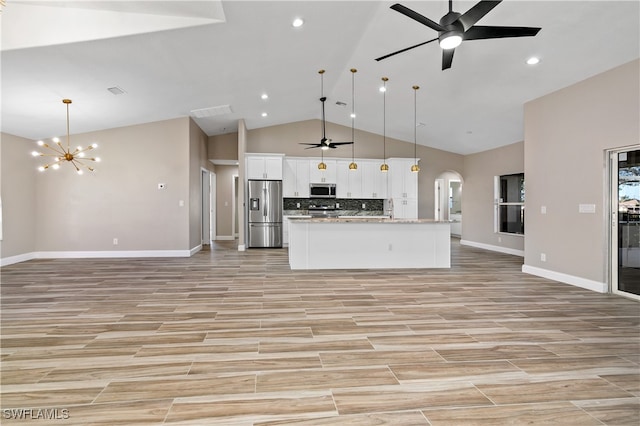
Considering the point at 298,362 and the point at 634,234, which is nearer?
the point at 298,362

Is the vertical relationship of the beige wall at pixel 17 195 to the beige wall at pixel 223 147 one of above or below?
below

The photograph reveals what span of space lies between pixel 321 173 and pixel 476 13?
6.94 metres

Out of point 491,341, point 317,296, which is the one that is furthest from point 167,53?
point 491,341

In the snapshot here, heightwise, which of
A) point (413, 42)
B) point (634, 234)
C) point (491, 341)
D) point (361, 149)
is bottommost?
point (491, 341)

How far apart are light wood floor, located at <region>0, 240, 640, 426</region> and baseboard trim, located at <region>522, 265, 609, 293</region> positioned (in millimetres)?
218

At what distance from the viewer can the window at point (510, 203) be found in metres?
7.93

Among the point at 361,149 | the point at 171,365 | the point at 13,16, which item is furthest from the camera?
the point at 361,149

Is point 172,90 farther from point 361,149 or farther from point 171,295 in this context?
point 361,149

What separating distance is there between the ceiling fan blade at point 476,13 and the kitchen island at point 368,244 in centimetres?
366

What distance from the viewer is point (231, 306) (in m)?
3.76

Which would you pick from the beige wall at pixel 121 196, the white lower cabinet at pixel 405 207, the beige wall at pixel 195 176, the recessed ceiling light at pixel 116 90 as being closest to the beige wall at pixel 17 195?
the beige wall at pixel 121 196

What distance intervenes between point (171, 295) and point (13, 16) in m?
3.60

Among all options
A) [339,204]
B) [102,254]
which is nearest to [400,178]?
[339,204]

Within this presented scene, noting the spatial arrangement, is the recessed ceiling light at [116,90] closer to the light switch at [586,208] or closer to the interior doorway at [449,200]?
the light switch at [586,208]
